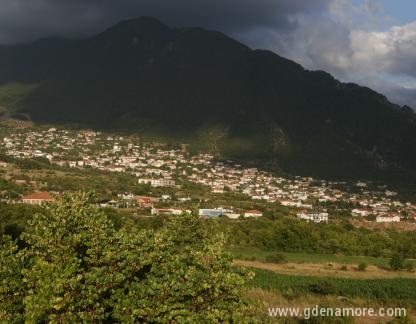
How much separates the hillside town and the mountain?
1007 centimetres

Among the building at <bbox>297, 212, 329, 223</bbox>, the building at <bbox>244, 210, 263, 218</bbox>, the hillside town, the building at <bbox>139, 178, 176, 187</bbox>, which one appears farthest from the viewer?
the building at <bbox>139, 178, 176, 187</bbox>

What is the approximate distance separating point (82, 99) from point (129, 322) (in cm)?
18516

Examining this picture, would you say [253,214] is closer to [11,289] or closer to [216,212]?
[216,212]

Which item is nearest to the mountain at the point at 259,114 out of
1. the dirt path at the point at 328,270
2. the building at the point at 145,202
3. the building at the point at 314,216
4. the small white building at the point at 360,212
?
the small white building at the point at 360,212

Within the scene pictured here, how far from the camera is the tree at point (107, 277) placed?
321 inches

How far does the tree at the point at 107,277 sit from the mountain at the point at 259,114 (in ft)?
435

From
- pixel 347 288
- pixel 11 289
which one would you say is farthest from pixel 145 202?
pixel 11 289

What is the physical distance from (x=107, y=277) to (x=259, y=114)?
16001 cm

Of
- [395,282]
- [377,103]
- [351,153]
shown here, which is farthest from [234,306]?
[377,103]

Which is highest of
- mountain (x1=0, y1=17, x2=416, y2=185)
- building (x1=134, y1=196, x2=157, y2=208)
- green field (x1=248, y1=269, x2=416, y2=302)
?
mountain (x1=0, y1=17, x2=416, y2=185)

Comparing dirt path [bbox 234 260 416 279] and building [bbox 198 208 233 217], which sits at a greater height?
dirt path [bbox 234 260 416 279]

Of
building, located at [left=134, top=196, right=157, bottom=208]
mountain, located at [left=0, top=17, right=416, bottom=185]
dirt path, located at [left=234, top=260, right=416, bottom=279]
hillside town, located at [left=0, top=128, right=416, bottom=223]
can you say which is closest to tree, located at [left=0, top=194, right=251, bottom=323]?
dirt path, located at [left=234, top=260, right=416, bottom=279]

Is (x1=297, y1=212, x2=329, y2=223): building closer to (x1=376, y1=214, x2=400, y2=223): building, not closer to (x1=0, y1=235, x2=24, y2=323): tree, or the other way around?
(x1=376, y1=214, x2=400, y2=223): building

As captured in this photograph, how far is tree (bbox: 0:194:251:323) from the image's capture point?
321 inches
